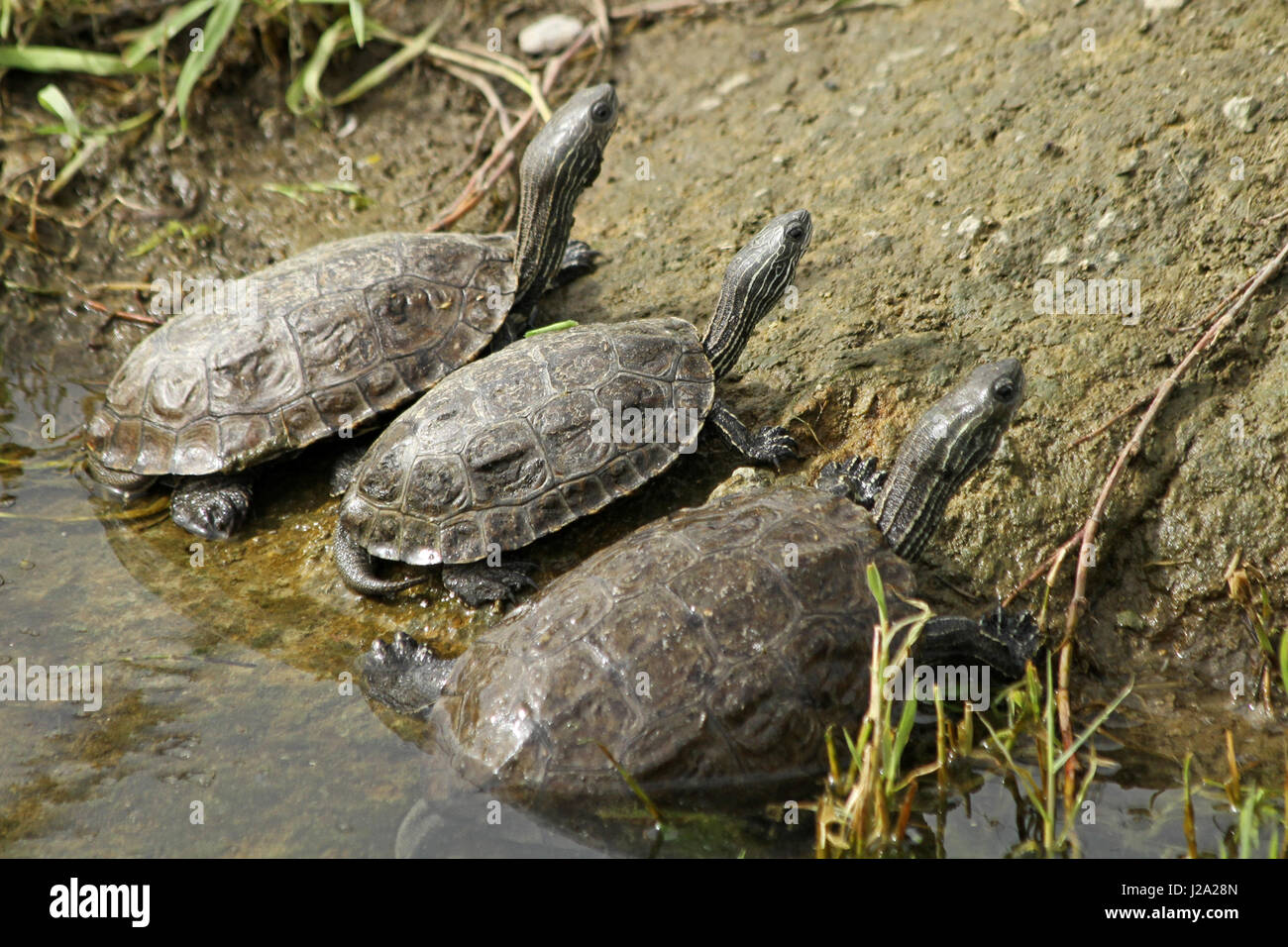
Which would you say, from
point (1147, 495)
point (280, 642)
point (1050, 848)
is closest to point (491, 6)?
point (280, 642)

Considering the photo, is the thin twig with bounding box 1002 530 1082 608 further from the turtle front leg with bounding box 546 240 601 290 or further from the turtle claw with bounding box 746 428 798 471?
the turtle front leg with bounding box 546 240 601 290

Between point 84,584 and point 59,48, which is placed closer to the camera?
point 84,584

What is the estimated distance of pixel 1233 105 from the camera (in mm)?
5832

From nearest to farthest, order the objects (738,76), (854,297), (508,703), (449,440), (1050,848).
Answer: (1050,848) → (508,703) → (449,440) → (854,297) → (738,76)

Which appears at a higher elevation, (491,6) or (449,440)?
(491,6)

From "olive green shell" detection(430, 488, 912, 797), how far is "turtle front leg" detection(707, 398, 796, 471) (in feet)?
3.32

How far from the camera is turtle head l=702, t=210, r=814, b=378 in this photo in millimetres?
5625

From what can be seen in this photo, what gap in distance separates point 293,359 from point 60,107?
3622mm

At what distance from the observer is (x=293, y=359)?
599cm

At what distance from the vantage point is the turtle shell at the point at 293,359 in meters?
5.95

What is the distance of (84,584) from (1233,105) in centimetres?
679

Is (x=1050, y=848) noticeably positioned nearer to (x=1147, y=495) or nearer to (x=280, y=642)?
(x=1147, y=495)

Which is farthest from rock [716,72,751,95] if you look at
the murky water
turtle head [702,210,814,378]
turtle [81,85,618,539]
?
the murky water

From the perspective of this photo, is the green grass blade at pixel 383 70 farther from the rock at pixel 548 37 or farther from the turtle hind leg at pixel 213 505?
the turtle hind leg at pixel 213 505
